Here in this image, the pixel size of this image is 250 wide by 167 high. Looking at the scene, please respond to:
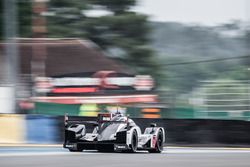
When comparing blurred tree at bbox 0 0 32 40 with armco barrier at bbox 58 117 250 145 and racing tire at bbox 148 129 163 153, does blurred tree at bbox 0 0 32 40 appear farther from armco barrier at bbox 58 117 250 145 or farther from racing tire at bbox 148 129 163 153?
racing tire at bbox 148 129 163 153

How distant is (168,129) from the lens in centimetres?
1811

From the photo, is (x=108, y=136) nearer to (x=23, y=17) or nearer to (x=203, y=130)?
(x=203, y=130)

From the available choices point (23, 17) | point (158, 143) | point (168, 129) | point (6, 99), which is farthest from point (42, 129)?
point (23, 17)

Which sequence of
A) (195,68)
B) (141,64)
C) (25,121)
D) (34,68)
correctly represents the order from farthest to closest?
(141,64) < (34,68) < (195,68) < (25,121)

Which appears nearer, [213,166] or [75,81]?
[213,166]

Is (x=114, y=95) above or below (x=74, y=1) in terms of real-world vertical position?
below

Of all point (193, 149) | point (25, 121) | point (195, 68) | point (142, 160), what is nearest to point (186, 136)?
point (193, 149)

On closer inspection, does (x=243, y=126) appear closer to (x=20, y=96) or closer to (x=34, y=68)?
(x=20, y=96)

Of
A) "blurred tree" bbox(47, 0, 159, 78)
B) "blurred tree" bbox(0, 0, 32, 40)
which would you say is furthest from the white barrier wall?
"blurred tree" bbox(47, 0, 159, 78)

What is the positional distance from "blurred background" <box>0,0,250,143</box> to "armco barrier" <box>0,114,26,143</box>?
0.03 m

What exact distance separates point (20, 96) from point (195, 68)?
8190 millimetres

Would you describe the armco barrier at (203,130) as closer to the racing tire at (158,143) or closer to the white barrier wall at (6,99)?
the racing tire at (158,143)

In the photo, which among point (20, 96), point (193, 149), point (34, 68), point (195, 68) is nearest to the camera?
point (193, 149)

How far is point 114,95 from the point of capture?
28.9 metres
